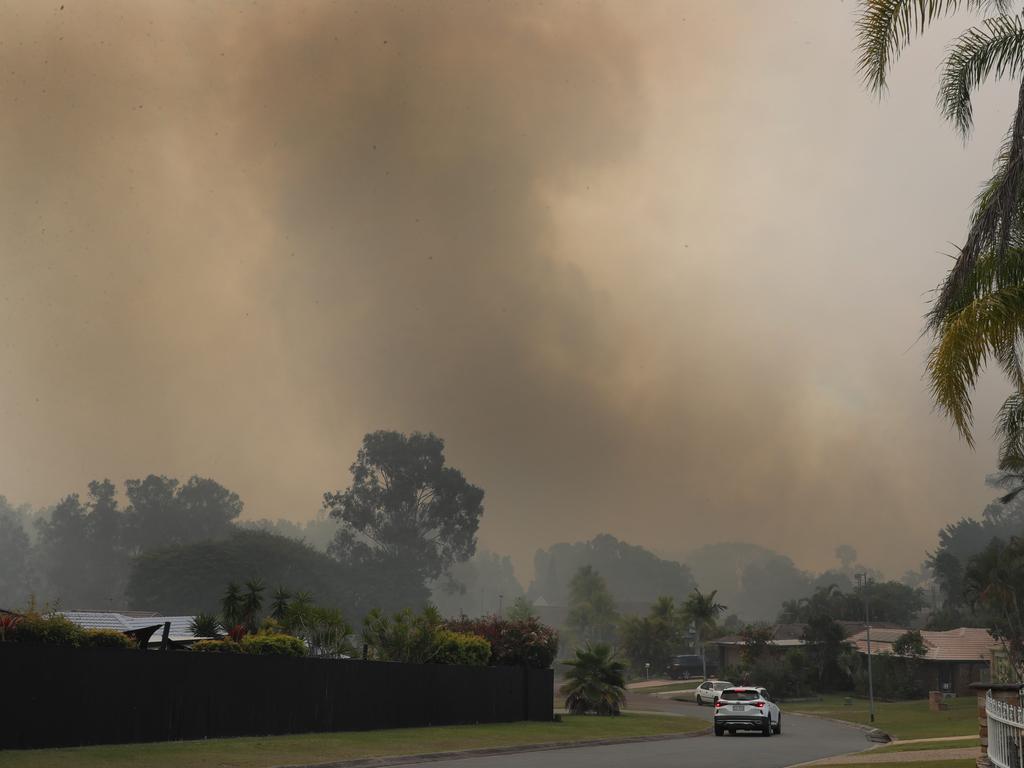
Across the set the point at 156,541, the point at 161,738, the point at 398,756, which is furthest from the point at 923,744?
the point at 156,541

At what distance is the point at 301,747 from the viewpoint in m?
27.5

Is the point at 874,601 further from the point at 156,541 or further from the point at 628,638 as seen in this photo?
the point at 156,541

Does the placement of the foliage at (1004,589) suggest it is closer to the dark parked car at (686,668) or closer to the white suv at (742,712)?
the dark parked car at (686,668)

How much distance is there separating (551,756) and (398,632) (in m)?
13.7

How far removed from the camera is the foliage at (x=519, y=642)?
47969 mm

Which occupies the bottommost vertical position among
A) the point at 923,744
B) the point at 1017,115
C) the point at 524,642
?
the point at 923,744

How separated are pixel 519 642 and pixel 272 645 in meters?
17.7

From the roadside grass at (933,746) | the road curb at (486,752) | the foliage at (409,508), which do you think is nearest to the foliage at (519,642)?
the road curb at (486,752)

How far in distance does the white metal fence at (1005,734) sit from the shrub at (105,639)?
1839 cm

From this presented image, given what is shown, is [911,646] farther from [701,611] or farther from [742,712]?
[742,712]

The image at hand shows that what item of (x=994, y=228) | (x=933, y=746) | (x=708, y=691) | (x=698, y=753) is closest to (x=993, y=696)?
(x=994, y=228)

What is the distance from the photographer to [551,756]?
29.2 metres

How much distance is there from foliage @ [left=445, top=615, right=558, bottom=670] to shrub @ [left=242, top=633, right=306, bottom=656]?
595 inches

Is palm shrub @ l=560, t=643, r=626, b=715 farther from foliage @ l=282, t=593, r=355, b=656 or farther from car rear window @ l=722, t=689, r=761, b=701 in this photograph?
car rear window @ l=722, t=689, r=761, b=701
